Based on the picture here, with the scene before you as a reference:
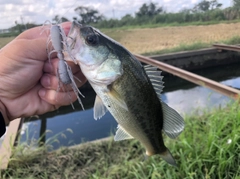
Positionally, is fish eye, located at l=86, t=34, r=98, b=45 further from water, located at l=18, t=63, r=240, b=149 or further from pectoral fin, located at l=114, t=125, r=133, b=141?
water, located at l=18, t=63, r=240, b=149

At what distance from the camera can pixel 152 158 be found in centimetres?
303

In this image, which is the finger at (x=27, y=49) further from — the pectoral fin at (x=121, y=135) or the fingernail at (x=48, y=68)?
the pectoral fin at (x=121, y=135)

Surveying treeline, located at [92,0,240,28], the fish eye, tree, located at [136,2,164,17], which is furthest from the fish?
tree, located at [136,2,164,17]

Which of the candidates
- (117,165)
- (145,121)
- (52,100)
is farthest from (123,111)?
(117,165)

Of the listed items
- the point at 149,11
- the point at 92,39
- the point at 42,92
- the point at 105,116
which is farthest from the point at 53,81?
the point at 149,11

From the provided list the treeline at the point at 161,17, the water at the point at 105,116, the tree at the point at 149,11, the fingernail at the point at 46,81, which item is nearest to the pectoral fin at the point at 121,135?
the fingernail at the point at 46,81

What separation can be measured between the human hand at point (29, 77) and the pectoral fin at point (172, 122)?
0.55 metres

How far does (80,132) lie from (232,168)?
3165 mm

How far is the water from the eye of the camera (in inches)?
201

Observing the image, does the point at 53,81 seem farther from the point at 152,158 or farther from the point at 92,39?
the point at 152,158

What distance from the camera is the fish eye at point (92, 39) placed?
1.24 m

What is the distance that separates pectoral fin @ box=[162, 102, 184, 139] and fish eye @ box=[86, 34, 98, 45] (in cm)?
48

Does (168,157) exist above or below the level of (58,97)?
below

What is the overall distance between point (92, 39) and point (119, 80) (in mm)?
219
